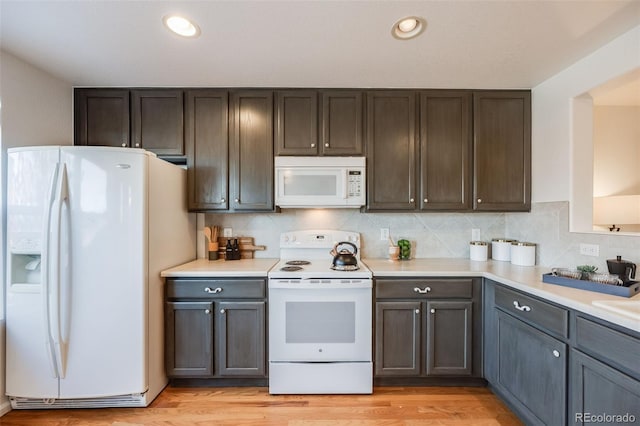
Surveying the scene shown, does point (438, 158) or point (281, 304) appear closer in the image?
point (281, 304)

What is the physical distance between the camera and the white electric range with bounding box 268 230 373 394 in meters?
2.09

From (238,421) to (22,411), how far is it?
1.44 meters

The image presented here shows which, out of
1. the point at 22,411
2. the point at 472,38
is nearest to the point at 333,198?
the point at 472,38

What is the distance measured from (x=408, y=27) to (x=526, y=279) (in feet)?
5.58

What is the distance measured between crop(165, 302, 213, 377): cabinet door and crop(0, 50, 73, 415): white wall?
3.22 ft

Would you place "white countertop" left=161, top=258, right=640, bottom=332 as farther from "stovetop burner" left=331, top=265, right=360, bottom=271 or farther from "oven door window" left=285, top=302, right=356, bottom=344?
"oven door window" left=285, top=302, right=356, bottom=344

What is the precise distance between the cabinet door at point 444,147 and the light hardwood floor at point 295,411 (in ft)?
4.79

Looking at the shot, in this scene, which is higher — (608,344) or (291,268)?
(291,268)

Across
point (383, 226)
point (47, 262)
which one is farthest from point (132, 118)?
point (383, 226)

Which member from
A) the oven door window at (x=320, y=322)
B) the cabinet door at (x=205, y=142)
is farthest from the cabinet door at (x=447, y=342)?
the cabinet door at (x=205, y=142)

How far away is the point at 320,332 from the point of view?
2.10m

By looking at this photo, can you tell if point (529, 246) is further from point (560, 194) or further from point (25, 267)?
point (25, 267)

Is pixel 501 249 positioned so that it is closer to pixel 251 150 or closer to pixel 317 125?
pixel 317 125

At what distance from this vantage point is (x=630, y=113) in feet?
9.09
